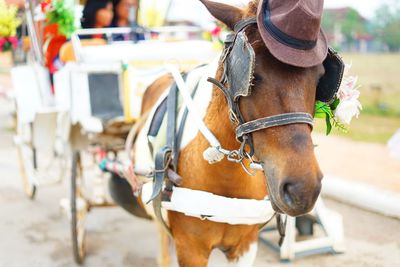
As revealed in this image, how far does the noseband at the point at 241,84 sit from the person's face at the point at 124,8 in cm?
339

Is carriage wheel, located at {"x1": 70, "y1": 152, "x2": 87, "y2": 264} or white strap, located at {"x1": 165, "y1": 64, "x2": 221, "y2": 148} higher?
white strap, located at {"x1": 165, "y1": 64, "x2": 221, "y2": 148}

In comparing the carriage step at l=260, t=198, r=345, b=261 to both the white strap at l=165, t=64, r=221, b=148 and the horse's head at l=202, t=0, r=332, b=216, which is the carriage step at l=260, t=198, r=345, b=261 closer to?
the white strap at l=165, t=64, r=221, b=148

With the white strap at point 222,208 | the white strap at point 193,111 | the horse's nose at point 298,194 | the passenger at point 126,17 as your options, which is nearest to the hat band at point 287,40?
the horse's nose at point 298,194

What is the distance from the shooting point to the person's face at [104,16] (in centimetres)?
501

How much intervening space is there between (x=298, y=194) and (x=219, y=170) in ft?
2.19

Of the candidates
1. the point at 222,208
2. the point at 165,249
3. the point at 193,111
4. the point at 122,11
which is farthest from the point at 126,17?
the point at 222,208

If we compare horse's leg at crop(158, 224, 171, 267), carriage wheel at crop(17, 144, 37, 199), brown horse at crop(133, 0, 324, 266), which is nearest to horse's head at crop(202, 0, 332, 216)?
brown horse at crop(133, 0, 324, 266)

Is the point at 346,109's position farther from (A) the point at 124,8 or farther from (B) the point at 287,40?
(A) the point at 124,8

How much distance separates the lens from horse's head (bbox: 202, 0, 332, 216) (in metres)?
1.56

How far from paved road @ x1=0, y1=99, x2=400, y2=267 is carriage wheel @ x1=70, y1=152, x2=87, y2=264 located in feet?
0.56

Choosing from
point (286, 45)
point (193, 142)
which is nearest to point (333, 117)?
point (286, 45)

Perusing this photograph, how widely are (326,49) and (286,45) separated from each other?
19cm

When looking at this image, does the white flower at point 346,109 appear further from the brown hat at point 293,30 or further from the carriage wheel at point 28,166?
the carriage wheel at point 28,166

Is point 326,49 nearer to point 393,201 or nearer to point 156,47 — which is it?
point 156,47
